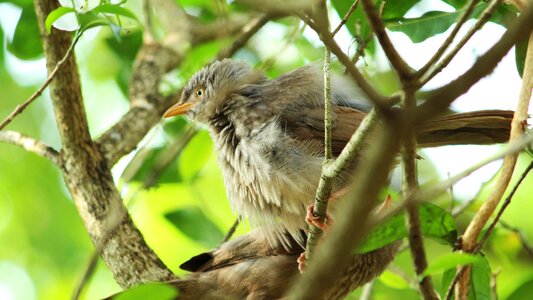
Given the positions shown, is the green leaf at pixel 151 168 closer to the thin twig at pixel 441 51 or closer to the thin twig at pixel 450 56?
the thin twig at pixel 450 56

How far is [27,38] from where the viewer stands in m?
4.87

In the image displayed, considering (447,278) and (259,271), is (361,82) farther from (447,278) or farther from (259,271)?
(259,271)

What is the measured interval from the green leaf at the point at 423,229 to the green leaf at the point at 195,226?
2199mm

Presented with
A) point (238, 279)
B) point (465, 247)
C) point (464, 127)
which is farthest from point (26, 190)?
point (465, 247)

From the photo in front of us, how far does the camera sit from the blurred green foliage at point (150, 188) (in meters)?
5.09

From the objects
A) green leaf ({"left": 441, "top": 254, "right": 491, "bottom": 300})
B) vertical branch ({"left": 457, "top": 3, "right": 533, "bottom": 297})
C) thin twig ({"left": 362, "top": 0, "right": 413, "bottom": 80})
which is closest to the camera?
thin twig ({"left": 362, "top": 0, "right": 413, "bottom": 80})

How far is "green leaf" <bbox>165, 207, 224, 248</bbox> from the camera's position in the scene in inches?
201

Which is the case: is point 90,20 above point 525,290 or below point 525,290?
above

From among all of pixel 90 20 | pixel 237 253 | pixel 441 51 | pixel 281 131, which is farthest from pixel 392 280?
pixel 441 51

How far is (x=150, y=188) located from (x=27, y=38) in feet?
4.24

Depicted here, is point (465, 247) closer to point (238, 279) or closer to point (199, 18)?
point (238, 279)

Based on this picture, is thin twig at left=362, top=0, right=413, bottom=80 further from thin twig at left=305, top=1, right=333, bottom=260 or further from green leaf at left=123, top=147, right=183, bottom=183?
green leaf at left=123, top=147, right=183, bottom=183

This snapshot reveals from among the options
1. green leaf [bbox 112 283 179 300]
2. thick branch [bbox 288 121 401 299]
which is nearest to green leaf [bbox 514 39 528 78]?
green leaf [bbox 112 283 179 300]

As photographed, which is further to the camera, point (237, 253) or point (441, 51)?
point (237, 253)
